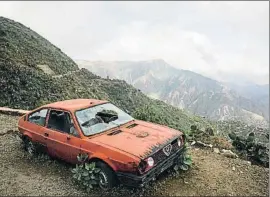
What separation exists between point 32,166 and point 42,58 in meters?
36.7

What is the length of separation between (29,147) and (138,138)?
3159mm

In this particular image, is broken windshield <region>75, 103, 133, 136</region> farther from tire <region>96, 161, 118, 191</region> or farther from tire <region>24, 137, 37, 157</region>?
tire <region>24, 137, 37, 157</region>

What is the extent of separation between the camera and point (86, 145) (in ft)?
23.0

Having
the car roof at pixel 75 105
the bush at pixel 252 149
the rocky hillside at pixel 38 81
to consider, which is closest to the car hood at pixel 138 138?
the car roof at pixel 75 105

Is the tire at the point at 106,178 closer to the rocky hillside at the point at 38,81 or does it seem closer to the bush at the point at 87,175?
the bush at the point at 87,175

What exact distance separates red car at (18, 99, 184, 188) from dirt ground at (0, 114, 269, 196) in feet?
1.06

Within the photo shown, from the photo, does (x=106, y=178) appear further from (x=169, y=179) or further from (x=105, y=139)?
(x=169, y=179)

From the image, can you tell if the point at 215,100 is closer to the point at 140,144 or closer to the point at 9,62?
the point at 9,62

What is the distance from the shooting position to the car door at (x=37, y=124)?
8.22 metres

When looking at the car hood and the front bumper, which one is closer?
the front bumper

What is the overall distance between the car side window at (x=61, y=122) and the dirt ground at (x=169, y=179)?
0.88m

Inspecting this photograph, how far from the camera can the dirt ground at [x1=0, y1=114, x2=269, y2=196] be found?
6.67 meters

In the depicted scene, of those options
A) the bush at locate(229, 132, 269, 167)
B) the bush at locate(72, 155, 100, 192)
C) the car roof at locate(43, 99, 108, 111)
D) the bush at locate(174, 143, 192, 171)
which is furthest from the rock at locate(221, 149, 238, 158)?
the bush at locate(72, 155, 100, 192)

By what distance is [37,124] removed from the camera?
8375mm
